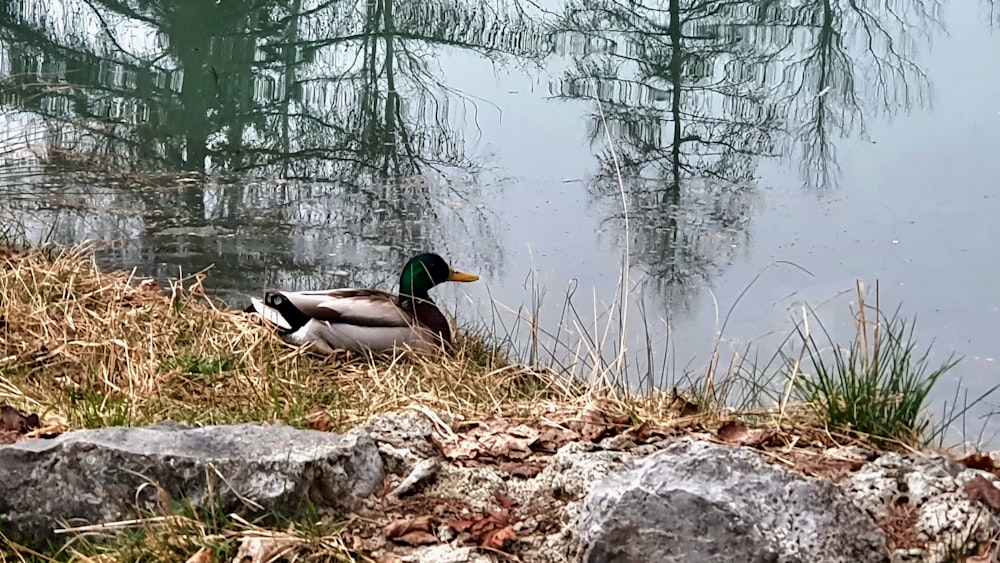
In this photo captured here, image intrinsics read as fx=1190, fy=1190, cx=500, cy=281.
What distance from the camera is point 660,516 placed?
2.22 metres

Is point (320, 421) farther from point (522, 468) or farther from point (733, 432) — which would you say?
point (733, 432)

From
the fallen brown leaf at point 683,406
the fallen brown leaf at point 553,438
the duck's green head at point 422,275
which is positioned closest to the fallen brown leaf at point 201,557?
the fallen brown leaf at point 553,438

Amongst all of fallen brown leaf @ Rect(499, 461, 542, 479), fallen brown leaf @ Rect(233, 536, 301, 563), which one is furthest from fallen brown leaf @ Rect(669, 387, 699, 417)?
fallen brown leaf @ Rect(233, 536, 301, 563)

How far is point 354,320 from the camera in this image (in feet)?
18.0

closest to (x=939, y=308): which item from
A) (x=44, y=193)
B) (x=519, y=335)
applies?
(x=519, y=335)

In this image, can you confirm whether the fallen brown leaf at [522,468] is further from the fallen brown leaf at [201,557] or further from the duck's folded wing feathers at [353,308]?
the duck's folded wing feathers at [353,308]

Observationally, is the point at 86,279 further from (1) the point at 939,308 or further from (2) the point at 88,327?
(1) the point at 939,308

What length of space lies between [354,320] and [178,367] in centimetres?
120

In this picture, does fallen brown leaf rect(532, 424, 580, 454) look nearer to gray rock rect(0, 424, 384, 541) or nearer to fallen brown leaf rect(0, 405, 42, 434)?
gray rock rect(0, 424, 384, 541)

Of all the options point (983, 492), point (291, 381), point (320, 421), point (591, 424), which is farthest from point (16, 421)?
point (983, 492)

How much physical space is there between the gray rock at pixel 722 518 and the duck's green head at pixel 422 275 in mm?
3513

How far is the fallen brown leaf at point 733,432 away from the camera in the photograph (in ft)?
9.72

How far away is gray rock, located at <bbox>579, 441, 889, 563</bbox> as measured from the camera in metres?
2.19

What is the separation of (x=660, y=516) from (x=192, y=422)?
4.88 ft
